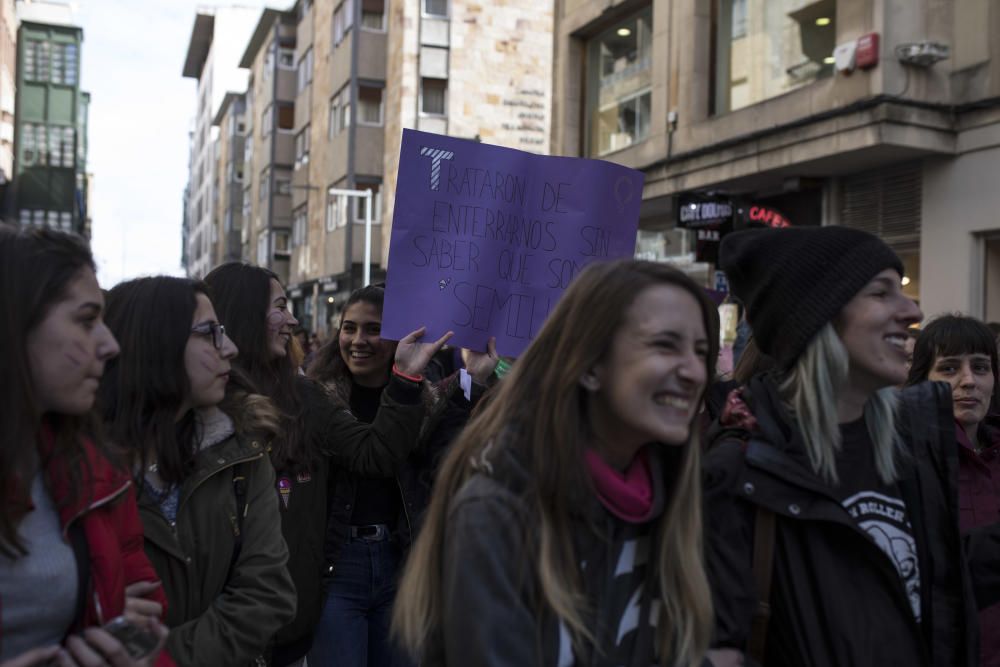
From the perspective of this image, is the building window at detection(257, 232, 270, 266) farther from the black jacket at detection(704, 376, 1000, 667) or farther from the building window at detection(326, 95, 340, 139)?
the black jacket at detection(704, 376, 1000, 667)

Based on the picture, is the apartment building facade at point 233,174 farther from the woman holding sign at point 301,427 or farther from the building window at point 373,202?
the woman holding sign at point 301,427

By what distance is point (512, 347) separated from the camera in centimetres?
409

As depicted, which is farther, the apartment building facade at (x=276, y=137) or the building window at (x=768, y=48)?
the apartment building facade at (x=276, y=137)

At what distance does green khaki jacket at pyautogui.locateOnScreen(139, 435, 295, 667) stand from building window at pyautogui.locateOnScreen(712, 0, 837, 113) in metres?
11.8

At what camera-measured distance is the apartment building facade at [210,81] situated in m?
69.2

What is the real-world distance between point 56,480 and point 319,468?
167 centimetres

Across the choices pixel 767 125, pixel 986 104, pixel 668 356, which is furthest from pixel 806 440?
pixel 767 125

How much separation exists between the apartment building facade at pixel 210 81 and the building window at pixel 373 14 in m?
31.1

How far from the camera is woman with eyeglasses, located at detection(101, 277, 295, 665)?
274 centimetres

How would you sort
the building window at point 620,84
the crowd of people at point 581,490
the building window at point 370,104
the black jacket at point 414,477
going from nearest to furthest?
1. the crowd of people at point 581,490
2. the black jacket at point 414,477
3. the building window at point 620,84
4. the building window at point 370,104

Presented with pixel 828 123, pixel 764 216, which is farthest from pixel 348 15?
pixel 828 123

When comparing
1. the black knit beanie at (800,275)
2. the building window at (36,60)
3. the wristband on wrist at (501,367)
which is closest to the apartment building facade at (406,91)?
the building window at (36,60)

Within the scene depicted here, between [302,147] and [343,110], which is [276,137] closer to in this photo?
[302,147]

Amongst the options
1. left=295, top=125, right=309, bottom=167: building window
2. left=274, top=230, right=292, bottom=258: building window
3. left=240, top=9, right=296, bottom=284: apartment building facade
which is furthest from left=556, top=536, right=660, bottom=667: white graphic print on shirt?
left=274, top=230, right=292, bottom=258: building window
